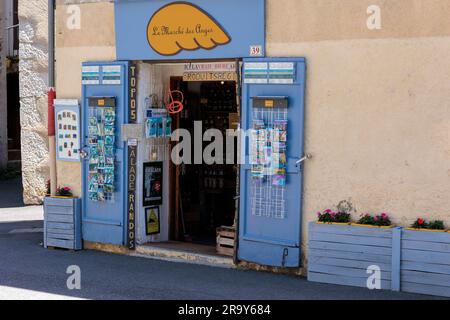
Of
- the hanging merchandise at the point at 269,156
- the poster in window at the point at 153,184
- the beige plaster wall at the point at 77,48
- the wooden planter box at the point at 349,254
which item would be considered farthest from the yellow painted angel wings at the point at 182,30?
the wooden planter box at the point at 349,254

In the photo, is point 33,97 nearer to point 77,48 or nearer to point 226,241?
point 77,48

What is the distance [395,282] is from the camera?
781 centimetres

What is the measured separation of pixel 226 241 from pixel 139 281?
1569 millimetres

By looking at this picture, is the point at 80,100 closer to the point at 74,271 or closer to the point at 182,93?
the point at 182,93

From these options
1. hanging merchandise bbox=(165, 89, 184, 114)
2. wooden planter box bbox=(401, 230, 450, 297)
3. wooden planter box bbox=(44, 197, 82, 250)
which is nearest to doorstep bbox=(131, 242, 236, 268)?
wooden planter box bbox=(44, 197, 82, 250)

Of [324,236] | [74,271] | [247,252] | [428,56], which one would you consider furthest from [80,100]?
[428,56]

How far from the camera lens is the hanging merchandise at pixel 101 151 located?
33.0 ft

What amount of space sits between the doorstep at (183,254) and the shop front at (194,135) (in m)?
0.12

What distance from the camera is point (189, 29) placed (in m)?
9.45

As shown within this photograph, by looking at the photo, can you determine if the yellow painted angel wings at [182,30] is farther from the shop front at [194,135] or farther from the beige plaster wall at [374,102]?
the beige plaster wall at [374,102]

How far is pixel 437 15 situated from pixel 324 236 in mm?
2702

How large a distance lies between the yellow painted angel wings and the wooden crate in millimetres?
2410

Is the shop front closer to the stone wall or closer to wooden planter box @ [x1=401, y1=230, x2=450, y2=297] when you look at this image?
wooden planter box @ [x1=401, y1=230, x2=450, y2=297]

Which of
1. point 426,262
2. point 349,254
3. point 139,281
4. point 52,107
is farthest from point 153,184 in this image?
point 426,262
